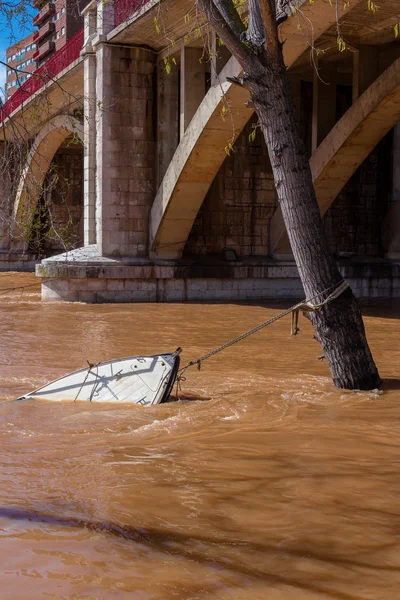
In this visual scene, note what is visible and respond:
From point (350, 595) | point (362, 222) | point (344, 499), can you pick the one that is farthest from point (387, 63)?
point (350, 595)

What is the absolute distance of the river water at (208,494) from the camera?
253 cm

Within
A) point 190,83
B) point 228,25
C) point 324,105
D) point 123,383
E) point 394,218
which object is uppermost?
point 190,83

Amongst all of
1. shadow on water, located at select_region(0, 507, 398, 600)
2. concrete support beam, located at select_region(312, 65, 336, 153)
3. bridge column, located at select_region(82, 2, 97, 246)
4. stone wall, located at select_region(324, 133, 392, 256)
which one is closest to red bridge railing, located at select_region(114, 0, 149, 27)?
bridge column, located at select_region(82, 2, 97, 246)

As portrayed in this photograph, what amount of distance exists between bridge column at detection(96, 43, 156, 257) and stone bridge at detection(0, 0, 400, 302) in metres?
0.02

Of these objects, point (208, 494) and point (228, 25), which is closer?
point (208, 494)

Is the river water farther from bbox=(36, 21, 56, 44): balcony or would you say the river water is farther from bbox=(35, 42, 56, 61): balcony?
bbox=(36, 21, 56, 44): balcony

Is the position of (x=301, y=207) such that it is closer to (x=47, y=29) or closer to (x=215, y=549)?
(x=215, y=549)

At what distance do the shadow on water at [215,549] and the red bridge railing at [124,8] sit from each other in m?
12.0

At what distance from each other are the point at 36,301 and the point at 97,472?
1263 cm

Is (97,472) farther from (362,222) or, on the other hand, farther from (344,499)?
(362,222)

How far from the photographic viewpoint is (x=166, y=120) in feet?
52.7

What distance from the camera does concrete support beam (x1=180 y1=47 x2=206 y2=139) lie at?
14586 millimetres

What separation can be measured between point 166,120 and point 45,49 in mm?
41302

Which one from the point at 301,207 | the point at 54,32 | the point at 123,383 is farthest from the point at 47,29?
the point at 123,383
